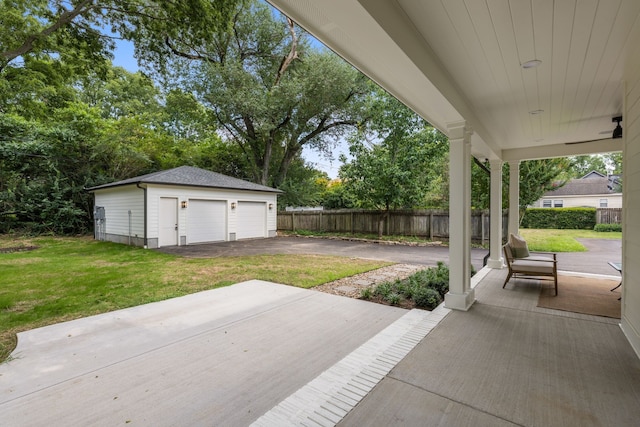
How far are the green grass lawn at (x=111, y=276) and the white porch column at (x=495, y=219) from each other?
255 centimetres

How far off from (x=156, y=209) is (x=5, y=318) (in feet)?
23.6

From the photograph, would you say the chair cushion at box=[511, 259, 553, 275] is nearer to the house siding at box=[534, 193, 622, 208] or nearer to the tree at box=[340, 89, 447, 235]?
the tree at box=[340, 89, 447, 235]

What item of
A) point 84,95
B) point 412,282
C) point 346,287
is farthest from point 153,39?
point 84,95

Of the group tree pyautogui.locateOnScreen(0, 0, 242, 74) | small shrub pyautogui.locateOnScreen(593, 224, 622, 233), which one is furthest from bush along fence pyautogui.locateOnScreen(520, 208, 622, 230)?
tree pyautogui.locateOnScreen(0, 0, 242, 74)

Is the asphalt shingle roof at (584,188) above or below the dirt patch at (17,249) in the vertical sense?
above

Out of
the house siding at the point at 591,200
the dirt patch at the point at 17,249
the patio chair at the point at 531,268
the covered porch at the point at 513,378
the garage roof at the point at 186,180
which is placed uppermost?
the garage roof at the point at 186,180

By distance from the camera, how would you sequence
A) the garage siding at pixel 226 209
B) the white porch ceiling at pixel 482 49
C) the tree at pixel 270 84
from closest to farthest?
Result: the white porch ceiling at pixel 482 49
the garage siding at pixel 226 209
the tree at pixel 270 84

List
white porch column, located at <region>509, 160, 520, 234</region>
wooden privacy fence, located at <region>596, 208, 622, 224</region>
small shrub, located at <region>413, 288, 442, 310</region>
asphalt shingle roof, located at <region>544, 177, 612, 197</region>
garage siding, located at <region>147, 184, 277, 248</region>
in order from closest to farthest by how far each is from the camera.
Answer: small shrub, located at <region>413, 288, 442, 310</region>, white porch column, located at <region>509, 160, 520, 234</region>, garage siding, located at <region>147, 184, 277, 248</region>, wooden privacy fence, located at <region>596, 208, 622, 224</region>, asphalt shingle roof, located at <region>544, 177, 612, 197</region>

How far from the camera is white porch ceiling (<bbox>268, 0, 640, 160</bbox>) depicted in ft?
6.73

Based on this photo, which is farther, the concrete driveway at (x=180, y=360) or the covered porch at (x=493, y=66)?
the covered porch at (x=493, y=66)

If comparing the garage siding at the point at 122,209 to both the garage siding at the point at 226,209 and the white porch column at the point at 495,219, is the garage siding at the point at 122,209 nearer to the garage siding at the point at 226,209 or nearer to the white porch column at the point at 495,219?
the garage siding at the point at 226,209

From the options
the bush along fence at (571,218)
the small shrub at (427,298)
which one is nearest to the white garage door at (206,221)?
the small shrub at (427,298)

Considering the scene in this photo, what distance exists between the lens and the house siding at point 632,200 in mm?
2723

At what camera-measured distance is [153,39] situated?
21.1ft
